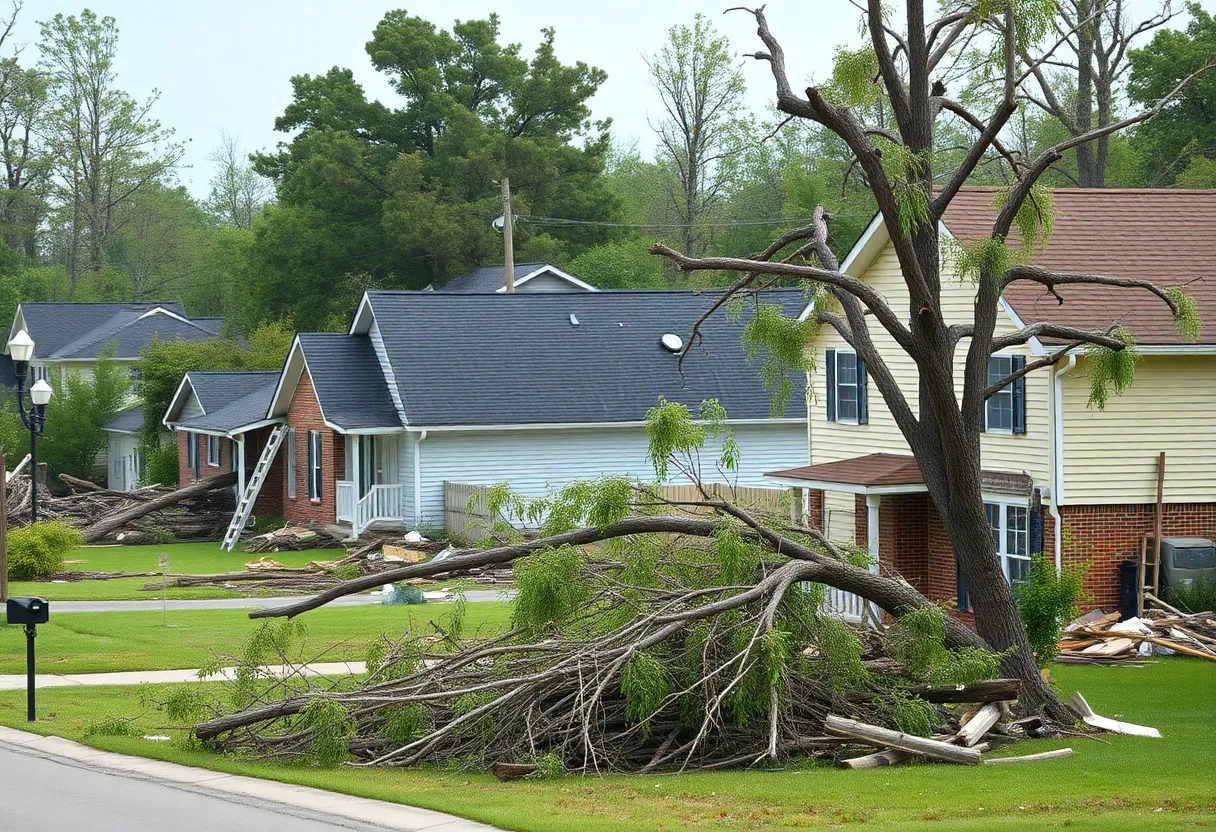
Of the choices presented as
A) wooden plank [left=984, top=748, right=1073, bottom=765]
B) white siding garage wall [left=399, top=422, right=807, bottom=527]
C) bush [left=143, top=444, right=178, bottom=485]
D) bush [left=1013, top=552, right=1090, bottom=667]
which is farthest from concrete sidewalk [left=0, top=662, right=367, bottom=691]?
bush [left=143, top=444, right=178, bottom=485]

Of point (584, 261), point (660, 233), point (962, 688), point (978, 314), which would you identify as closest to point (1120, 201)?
point (978, 314)

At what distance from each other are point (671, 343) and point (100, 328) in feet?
122

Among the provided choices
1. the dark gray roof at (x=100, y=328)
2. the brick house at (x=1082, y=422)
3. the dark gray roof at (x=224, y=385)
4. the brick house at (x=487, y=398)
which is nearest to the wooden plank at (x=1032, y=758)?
the brick house at (x=1082, y=422)

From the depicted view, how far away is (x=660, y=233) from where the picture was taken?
246ft

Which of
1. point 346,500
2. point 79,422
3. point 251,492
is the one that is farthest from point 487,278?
point 346,500

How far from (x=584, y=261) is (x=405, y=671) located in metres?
49.9

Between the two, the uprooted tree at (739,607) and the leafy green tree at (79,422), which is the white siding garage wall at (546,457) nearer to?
the leafy green tree at (79,422)

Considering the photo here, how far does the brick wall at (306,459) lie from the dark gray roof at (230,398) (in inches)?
49.3

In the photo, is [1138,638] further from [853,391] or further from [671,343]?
[671,343]

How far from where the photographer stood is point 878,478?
990 inches

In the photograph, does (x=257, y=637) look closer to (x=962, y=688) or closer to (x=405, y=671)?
(x=405, y=671)

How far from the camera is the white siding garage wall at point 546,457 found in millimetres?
36875

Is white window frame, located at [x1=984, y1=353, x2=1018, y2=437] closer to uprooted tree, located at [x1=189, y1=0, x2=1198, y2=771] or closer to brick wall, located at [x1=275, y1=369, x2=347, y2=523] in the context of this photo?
uprooted tree, located at [x1=189, y1=0, x2=1198, y2=771]

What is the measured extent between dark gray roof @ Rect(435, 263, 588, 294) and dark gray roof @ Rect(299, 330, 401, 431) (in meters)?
13.5
